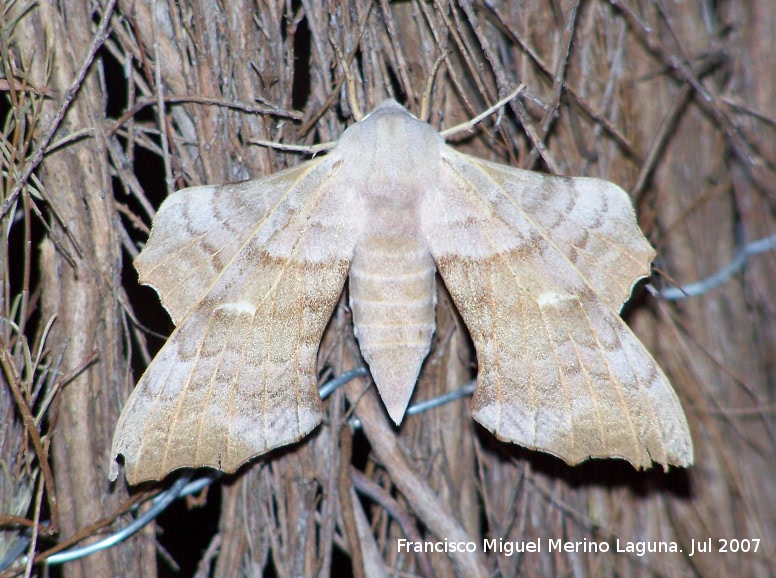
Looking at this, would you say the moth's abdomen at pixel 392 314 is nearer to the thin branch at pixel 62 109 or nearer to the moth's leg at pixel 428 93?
the moth's leg at pixel 428 93

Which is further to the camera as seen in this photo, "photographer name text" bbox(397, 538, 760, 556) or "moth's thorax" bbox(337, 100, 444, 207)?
"photographer name text" bbox(397, 538, 760, 556)

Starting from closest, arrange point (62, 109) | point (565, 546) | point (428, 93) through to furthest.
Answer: point (62, 109) < point (428, 93) < point (565, 546)

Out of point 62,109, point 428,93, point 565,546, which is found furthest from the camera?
point 565,546

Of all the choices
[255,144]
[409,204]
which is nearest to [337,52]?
[255,144]

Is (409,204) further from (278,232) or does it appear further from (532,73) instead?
(532,73)

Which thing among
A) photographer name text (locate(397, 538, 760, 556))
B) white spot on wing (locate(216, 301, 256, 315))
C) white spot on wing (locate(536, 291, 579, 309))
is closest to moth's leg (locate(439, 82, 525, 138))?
white spot on wing (locate(536, 291, 579, 309))

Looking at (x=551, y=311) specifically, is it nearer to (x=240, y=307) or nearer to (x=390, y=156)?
(x=390, y=156)

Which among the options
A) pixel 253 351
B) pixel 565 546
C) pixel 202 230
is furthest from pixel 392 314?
pixel 565 546

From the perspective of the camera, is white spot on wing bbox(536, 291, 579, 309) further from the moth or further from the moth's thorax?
the moth's thorax
